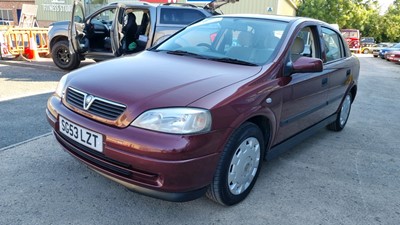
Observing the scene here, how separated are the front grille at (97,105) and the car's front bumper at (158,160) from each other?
0.27 feet

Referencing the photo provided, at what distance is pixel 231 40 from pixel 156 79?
1183mm

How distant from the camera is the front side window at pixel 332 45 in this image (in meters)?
4.10

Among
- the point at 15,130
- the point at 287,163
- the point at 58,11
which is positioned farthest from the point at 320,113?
the point at 58,11

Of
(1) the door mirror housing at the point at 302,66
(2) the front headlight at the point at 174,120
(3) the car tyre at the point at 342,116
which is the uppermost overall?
(1) the door mirror housing at the point at 302,66

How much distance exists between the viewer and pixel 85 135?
2449 mm

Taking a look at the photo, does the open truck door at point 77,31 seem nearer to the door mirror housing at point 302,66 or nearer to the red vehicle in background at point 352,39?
the door mirror housing at point 302,66

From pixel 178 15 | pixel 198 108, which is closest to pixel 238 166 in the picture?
pixel 198 108

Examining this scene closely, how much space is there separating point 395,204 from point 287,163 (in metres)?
1.12

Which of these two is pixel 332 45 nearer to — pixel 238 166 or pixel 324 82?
pixel 324 82

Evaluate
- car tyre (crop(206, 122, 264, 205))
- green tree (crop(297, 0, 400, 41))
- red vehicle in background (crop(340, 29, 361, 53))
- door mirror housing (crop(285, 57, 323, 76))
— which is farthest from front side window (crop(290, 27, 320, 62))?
green tree (crop(297, 0, 400, 41))

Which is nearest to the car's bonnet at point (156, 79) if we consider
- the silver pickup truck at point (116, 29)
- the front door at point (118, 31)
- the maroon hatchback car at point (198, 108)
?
the maroon hatchback car at point (198, 108)

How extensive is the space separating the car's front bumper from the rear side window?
578cm

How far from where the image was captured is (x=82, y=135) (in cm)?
247

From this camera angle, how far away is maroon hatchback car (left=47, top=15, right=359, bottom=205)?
7.38 feet
